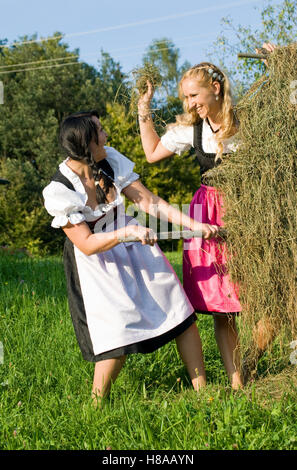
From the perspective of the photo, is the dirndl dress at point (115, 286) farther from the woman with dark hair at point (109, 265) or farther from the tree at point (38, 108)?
the tree at point (38, 108)

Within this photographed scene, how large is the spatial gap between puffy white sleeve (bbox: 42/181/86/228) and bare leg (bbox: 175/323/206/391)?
2.98ft

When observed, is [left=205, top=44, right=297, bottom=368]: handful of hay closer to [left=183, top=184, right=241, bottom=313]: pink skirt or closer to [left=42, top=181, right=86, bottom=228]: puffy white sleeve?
[left=183, top=184, right=241, bottom=313]: pink skirt

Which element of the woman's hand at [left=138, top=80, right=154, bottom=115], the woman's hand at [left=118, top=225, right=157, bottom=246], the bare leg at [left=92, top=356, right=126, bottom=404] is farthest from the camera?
the woman's hand at [left=138, top=80, right=154, bottom=115]

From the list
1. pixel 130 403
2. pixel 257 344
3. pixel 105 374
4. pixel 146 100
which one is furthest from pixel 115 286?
pixel 146 100

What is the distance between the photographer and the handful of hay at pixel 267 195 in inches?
113

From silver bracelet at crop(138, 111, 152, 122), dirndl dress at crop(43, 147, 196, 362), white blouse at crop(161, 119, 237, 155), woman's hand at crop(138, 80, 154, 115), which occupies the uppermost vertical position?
woman's hand at crop(138, 80, 154, 115)

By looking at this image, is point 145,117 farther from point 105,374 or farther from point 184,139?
point 105,374

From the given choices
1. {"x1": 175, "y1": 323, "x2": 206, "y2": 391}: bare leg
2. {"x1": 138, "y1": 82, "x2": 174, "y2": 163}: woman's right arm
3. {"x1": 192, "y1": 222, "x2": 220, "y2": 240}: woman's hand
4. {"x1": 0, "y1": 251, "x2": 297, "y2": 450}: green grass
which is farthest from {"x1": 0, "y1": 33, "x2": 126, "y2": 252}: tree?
{"x1": 192, "y1": 222, "x2": 220, "y2": 240}: woman's hand

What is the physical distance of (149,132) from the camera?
3.52 meters

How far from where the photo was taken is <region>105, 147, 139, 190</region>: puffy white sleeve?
3.30 m

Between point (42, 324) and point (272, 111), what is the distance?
8.69 feet

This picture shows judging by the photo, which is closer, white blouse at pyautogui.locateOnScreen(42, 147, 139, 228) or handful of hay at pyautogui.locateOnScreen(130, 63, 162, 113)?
white blouse at pyautogui.locateOnScreen(42, 147, 139, 228)

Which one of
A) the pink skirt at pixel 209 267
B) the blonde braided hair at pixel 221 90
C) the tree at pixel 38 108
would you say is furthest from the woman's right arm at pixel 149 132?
the tree at pixel 38 108

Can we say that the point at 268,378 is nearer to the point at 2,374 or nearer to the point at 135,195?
the point at 135,195
